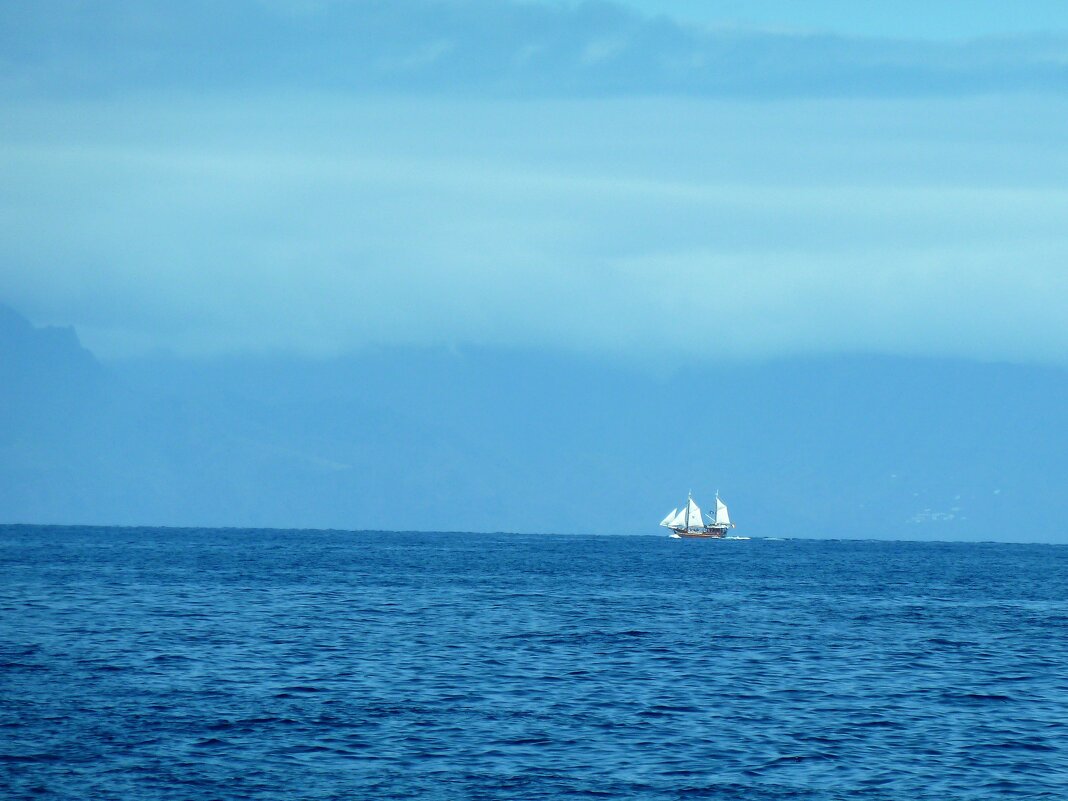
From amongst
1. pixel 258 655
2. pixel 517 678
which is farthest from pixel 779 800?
pixel 258 655

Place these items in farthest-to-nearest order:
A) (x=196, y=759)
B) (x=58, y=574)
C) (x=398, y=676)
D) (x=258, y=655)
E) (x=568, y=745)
→ (x=58, y=574) < (x=258, y=655) < (x=398, y=676) < (x=568, y=745) < (x=196, y=759)

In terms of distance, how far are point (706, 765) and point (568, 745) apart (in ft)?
16.0

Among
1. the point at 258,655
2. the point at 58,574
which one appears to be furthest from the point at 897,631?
the point at 58,574

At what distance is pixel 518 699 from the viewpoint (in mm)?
54094

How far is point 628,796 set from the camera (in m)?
38.8

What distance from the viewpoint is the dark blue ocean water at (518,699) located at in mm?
40688

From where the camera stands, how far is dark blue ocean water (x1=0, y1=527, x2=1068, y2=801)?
40.7 meters

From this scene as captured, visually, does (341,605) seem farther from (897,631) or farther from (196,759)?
(196,759)

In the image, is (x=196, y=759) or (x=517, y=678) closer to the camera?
(x=196, y=759)

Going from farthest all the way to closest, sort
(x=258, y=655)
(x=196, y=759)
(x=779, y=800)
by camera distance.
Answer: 1. (x=258, y=655)
2. (x=196, y=759)
3. (x=779, y=800)

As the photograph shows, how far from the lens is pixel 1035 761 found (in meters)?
44.6

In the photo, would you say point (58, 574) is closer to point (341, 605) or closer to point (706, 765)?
point (341, 605)

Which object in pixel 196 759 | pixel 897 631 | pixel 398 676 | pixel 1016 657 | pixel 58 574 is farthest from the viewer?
pixel 58 574

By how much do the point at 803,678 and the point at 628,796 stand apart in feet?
80.6
